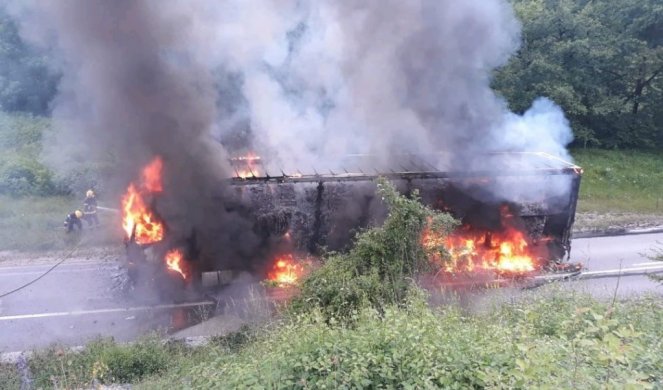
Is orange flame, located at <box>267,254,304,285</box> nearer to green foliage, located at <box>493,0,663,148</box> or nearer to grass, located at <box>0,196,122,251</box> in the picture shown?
grass, located at <box>0,196,122,251</box>

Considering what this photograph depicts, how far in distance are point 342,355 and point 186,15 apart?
27.6 ft

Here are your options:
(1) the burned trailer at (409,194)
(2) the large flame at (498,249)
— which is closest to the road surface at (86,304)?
(2) the large flame at (498,249)

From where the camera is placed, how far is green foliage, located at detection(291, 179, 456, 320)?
7.57 m

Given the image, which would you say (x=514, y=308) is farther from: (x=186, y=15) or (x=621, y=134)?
(x=621, y=134)

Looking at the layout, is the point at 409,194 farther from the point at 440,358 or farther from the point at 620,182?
the point at 620,182

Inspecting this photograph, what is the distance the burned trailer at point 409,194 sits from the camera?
30.6 ft

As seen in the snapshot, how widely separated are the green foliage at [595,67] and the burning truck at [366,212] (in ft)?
29.9

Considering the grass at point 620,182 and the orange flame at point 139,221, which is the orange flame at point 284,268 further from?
the grass at point 620,182

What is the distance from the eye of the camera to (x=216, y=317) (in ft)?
28.3

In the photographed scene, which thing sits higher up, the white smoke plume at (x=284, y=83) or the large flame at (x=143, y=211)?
the white smoke plume at (x=284, y=83)

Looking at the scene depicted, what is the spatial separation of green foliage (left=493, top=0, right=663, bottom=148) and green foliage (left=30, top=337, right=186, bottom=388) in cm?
1603

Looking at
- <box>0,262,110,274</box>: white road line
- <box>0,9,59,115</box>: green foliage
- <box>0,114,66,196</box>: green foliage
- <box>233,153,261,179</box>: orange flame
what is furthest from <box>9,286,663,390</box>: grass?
<box>0,9,59,115</box>: green foliage

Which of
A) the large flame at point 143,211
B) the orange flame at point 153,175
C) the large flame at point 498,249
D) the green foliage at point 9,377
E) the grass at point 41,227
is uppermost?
the orange flame at point 153,175

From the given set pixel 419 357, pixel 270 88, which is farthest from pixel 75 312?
pixel 270 88
